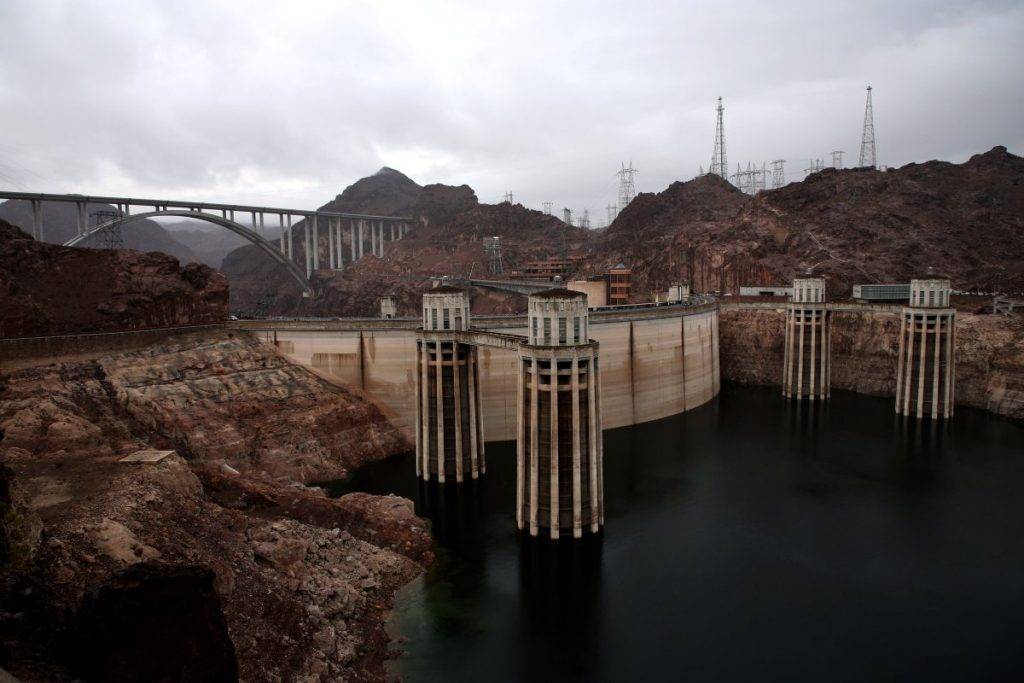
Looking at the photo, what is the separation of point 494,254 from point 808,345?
76.7 metres

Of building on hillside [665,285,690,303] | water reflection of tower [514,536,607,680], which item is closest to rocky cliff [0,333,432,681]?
water reflection of tower [514,536,607,680]

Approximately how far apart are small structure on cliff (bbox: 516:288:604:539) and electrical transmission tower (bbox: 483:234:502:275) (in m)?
101

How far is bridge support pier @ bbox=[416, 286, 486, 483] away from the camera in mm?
44312

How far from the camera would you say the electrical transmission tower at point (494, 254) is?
136375 mm

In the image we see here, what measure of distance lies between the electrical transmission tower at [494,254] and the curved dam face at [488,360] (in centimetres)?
7639

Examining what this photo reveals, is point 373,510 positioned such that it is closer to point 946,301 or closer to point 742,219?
point 946,301

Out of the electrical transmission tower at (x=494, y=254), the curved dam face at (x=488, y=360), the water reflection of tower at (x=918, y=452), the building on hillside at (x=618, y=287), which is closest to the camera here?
the water reflection of tower at (x=918, y=452)

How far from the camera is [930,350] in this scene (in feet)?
203

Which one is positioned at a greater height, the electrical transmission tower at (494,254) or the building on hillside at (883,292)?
the electrical transmission tower at (494,254)

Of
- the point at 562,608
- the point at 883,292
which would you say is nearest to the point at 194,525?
the point at 562,608

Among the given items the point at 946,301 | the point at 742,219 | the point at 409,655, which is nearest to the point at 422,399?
the point at 409,655

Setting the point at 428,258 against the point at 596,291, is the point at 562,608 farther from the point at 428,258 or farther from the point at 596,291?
the point at 428,258

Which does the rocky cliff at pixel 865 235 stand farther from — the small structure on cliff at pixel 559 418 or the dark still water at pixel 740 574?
the small structure on cliff at pixel 559 418

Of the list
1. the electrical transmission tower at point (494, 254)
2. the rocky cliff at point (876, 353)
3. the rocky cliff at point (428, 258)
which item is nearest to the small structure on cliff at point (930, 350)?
the rocky cliff at point (876, 353)
